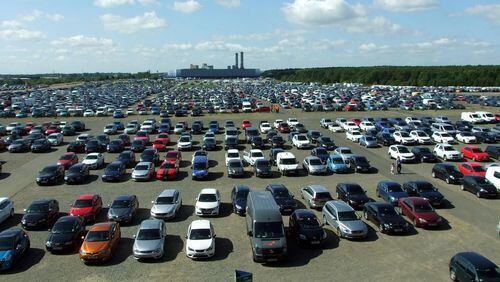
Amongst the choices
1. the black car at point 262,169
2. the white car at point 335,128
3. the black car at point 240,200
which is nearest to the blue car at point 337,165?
the black car at point 262,169

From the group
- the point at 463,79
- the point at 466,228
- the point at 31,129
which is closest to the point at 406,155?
the point at 466,228

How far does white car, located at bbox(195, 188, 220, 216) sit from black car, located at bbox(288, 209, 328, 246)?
5.24 m

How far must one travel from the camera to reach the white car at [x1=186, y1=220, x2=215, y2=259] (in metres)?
19.9

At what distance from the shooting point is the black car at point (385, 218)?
74.5 ft

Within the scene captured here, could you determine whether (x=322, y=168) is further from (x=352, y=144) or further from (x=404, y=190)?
(x=352, y=144)

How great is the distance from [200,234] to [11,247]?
27.6 feet

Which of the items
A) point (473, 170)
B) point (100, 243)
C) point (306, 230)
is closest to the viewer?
point (100, 243)

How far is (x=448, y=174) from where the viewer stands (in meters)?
32.6

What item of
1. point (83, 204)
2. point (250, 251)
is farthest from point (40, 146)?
point (250, 251)

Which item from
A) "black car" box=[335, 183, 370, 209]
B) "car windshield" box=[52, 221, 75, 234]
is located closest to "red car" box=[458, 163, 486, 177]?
"black car" box=[335, 183, 370, 209]

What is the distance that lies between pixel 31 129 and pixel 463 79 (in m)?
148

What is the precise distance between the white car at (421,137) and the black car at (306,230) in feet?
97.6

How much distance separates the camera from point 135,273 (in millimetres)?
18562

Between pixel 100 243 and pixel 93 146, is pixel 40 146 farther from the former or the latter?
pixel 100 243
